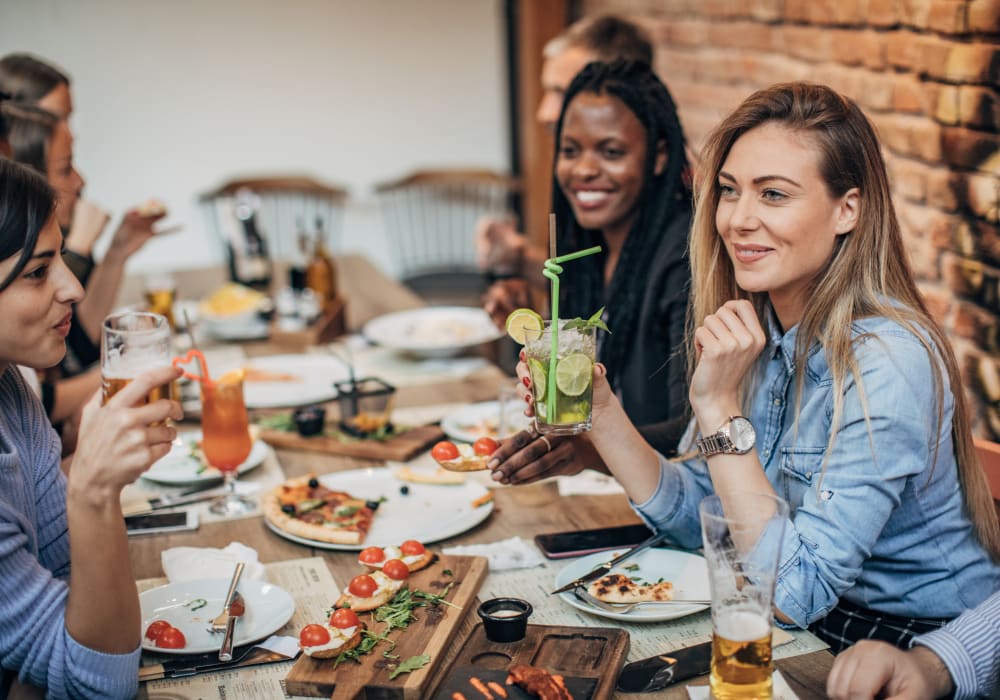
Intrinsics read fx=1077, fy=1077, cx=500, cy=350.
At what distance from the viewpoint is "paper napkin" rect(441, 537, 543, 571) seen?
1.76 meters

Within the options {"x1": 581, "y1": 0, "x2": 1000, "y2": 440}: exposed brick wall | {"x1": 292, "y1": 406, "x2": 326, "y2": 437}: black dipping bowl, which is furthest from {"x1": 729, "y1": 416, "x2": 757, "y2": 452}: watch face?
{"x1": 581, "y1": 0, "x2": 1000, "y2": 440}: exposed brick wall

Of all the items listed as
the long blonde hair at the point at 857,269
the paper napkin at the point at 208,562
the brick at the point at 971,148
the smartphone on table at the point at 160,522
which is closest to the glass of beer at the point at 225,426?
the smartphone on table at the point at 160,522

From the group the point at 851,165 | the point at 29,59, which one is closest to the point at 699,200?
the point at 851,165

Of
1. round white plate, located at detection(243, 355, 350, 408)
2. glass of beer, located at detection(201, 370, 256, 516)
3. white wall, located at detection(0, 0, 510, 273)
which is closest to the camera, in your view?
glass of beer, located at detection(201, 370, 256, 516)

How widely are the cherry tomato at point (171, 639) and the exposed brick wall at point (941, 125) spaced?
6.33 ft

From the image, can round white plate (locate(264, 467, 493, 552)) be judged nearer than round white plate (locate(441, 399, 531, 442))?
Yes

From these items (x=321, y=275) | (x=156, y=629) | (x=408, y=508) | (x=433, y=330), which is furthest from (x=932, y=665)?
(x=321, y=275)

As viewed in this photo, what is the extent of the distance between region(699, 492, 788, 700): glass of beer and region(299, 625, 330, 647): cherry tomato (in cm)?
51

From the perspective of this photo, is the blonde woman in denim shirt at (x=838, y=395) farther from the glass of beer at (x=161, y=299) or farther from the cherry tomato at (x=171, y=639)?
the glass of beer at (x=161, y=299)

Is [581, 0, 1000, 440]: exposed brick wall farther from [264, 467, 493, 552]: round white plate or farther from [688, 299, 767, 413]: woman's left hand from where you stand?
[264, 467, 493, 552]: round white plate

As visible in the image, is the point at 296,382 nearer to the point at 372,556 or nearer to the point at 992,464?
the point at 372,556

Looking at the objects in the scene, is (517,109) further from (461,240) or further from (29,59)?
(29,59)

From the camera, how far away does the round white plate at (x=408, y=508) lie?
6.17 ft

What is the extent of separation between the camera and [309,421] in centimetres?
239
